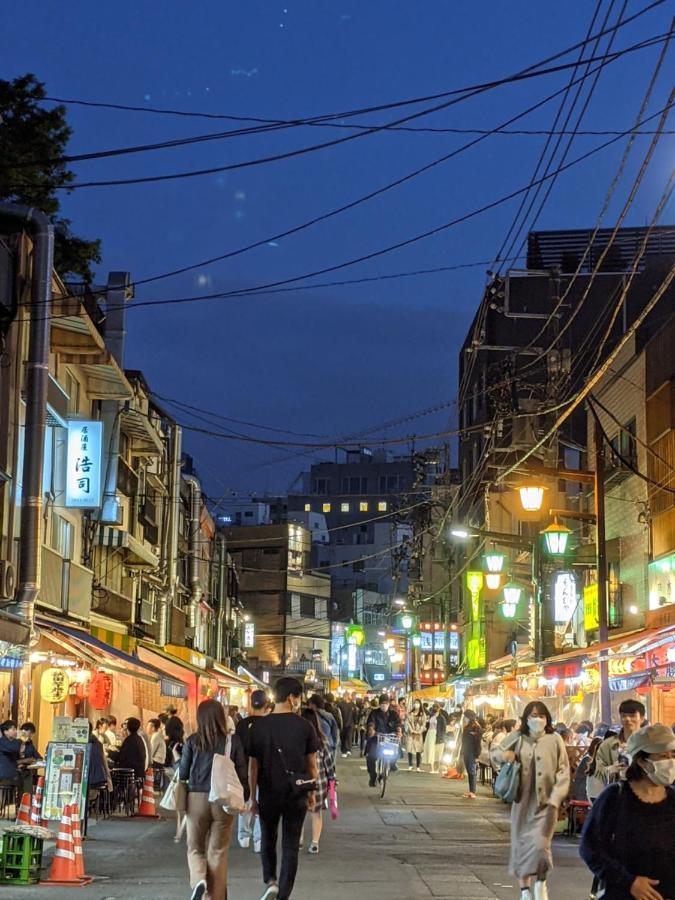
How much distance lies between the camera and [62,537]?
29859 millimetres

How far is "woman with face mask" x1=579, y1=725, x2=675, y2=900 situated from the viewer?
598 centimetres

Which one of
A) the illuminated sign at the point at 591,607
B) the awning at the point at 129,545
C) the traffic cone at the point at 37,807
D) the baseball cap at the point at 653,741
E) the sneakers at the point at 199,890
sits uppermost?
the awning at the point at 129,545

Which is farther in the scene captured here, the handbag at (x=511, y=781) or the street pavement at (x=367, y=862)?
the street pavement at (x=367, y=862)

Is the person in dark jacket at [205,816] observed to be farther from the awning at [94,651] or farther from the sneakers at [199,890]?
the awning at [94,651]

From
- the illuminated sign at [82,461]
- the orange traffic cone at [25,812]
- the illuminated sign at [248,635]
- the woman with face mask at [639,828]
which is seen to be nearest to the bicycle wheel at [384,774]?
the illuminated sign at [82,461]

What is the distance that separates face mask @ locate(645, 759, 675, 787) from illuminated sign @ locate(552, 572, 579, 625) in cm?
2725

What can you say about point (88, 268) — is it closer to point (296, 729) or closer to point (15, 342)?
point (15, 342)

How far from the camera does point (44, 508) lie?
2684 centimetres

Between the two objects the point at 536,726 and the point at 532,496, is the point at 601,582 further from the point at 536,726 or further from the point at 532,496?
the point at 536,726

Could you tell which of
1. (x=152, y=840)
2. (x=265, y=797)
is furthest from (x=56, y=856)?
(x=152, y=840)

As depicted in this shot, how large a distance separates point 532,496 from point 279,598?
6671 cm

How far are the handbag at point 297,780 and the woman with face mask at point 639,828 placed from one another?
15.8 ft

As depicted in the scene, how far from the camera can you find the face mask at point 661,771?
242 inches

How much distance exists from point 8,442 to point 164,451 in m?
21.6
